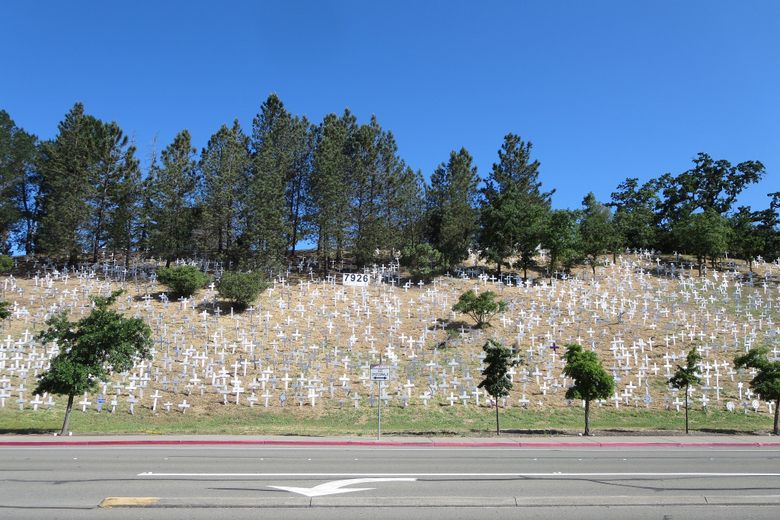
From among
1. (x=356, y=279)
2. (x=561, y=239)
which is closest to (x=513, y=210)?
(x=561, y=239)

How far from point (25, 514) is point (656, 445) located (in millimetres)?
17800

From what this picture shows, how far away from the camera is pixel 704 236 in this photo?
55000 mm

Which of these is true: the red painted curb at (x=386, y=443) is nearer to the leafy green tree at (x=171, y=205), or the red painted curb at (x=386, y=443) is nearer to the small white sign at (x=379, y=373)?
the small white sign at (x=379, y=373)

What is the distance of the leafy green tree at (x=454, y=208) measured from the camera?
173 ft

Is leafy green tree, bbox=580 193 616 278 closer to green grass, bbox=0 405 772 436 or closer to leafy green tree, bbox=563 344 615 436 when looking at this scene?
green grass, bbox=0 405 772 436

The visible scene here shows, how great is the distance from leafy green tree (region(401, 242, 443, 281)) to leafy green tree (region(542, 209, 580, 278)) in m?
10.5

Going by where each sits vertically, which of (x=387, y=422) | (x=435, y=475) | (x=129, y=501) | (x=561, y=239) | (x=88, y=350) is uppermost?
(x=561, y=239)

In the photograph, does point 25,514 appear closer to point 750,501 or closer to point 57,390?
point 750,501

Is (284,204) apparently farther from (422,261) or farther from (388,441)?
(388,441)

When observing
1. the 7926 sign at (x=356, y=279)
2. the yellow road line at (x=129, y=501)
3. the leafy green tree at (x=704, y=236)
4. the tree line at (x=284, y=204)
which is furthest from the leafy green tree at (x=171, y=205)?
the leafy green tree at (x=704, y=236)

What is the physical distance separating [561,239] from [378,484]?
44.1 meters

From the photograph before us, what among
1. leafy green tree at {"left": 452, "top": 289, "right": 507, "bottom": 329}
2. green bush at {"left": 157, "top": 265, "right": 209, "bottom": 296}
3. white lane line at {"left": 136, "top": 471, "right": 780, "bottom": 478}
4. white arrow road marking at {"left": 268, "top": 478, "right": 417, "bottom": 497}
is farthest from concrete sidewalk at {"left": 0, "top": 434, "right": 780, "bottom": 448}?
green bush at {"left": 157, "top": 265, "right": 209, "bottom": 296}

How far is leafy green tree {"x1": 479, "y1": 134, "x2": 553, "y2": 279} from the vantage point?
168 feet

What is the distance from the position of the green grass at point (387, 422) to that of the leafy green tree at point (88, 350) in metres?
2.01
